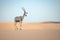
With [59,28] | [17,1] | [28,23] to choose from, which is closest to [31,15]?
[28,23]

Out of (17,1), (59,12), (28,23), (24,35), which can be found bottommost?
(24,35)

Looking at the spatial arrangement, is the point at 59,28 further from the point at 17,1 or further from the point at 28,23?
the point at 17,1

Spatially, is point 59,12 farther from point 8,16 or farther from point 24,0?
point 8,16

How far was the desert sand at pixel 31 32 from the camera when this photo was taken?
98.0 inches

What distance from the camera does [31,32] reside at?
2.53m

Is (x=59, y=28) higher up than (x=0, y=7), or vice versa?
(x=0, y=7)

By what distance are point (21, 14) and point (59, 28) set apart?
0.62 m

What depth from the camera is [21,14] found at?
101 inches

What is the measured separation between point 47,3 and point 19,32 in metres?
0.61

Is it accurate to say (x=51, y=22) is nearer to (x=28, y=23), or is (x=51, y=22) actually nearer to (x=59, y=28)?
(x=59, y=28)

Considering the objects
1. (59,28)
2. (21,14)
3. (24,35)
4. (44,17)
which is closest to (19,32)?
(24,35)

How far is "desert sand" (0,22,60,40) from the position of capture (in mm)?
2488

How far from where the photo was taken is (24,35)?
8.25ft

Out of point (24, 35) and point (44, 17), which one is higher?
point (44, 17)
